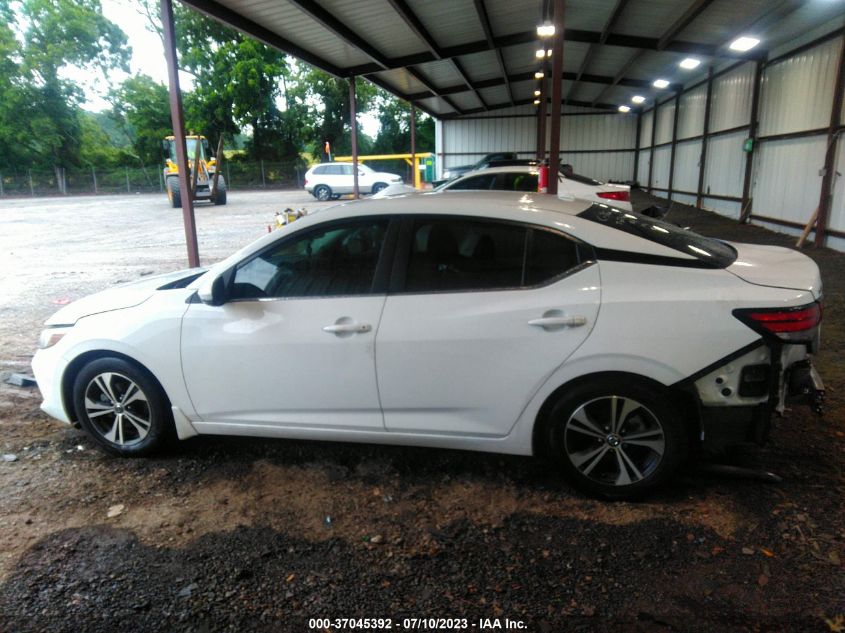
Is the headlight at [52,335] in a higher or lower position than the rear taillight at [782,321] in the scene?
lower

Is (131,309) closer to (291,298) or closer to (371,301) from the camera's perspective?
(291,298)

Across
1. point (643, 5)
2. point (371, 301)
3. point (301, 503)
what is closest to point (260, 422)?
point (301, 503)

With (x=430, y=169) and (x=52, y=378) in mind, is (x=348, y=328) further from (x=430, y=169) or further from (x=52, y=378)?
(x=430, y=169)

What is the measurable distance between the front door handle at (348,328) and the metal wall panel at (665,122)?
75.8 feet

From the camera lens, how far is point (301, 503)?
126 inches

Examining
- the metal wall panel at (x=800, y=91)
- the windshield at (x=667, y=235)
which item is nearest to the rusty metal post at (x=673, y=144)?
the metal wall panel at (x=800, y=91)

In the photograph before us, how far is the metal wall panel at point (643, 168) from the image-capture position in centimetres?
2747

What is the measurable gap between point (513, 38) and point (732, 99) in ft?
21.6

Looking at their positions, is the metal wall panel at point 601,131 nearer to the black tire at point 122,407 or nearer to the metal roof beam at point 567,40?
the metal roof beam at point 567,40

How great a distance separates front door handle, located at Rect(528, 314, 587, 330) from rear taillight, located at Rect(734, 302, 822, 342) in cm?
70

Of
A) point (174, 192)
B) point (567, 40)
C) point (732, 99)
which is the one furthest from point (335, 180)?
point (732, 99)

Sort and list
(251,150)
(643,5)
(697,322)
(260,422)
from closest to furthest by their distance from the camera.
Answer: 1. (697,322)
2. (260,422)
3. (643,5)
4. (251,150)

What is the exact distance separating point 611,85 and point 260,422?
22.7 metres

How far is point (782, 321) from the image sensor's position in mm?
2711
